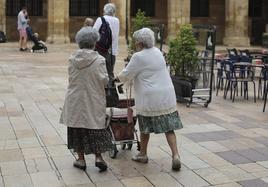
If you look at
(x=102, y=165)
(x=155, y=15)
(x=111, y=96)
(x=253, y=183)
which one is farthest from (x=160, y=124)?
(x=155, y=15)

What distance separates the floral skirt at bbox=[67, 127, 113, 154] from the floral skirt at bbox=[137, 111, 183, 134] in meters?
0.45

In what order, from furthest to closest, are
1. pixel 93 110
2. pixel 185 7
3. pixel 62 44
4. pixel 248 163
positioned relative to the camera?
pixel 185 7 → pixel 62 44 → pixel 248 163 → pixel 93 110

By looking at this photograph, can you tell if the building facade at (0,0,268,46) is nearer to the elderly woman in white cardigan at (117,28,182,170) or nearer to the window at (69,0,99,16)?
the window at (69,0,99,16)

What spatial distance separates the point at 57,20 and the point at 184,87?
51.1ft

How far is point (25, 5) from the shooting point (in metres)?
28.2

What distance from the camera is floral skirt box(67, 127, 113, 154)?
5957 mm

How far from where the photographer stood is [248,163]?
6.46 metres

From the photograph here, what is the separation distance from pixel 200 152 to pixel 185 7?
2041 cm

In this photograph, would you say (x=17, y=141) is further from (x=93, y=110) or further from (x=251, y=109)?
(x=251, y=109)

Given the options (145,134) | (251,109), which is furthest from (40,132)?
(251,109)

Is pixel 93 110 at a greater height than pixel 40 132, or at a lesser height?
greater

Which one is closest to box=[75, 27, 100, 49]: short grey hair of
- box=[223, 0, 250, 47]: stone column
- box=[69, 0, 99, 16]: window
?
box=[223, 0, 250, 47]: stone column

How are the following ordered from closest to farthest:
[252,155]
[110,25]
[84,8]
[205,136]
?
[252,155]
[205,136]
[110,25]
[84,8]

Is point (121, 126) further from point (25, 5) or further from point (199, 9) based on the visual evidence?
point (199, 9)
